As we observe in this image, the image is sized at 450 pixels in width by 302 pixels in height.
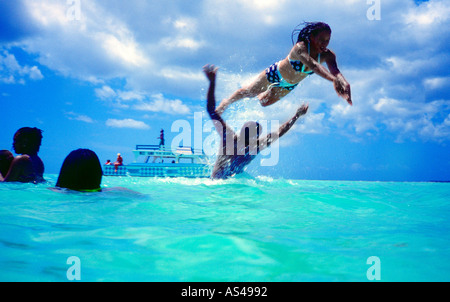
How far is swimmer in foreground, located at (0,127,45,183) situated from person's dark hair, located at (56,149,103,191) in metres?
2.05

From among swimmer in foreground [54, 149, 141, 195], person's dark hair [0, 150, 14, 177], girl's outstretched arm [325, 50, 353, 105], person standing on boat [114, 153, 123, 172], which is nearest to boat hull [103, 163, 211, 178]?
person standing on boat [114, 153, 123, 172]

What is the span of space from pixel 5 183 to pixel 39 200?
188 centimetres

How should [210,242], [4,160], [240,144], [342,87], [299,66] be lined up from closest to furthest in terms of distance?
1. [210,242]
2. [342,87]
3. [299,66]
4. [4,160]
5. [240,144]

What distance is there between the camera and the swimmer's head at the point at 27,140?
5.65 m

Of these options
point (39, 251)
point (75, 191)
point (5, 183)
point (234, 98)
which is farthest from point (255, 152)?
point (39, 251)

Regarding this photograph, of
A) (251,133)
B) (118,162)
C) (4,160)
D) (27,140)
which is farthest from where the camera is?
(118,162)

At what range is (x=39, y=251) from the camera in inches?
83.5

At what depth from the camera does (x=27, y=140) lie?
18.7ft

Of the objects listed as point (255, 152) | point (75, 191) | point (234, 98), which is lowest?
point (75, 191)

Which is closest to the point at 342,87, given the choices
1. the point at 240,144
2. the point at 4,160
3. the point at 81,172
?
the point at 81,172

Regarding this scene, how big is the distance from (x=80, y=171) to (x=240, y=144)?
435 centimetres

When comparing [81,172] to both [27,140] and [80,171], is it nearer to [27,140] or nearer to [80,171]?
[80,171]

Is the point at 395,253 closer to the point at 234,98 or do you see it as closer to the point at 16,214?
the point at 16,214
